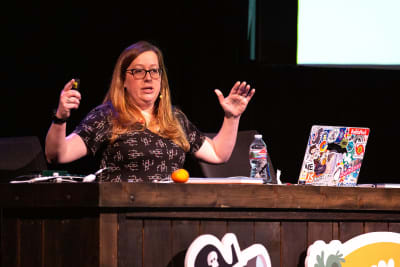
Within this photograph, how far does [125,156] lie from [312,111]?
178 centimetres

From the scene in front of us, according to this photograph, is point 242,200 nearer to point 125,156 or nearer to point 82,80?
point 125,156

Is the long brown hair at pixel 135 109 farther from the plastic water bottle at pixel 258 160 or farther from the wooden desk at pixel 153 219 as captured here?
the wooden desk at pixel 153 219

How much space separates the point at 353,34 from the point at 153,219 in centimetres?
238

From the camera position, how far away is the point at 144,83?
2.59 metres

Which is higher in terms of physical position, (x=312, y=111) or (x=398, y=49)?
(x=398, y=49)

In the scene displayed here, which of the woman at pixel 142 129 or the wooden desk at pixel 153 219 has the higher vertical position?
the woman at pixel 142 129

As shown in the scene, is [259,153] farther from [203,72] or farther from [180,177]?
[203,72]

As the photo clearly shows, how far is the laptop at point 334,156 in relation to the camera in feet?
6.98

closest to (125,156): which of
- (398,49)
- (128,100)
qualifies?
(128,100)

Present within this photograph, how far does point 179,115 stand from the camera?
2.80 m

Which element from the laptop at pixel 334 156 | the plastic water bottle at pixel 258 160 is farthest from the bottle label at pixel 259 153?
the laptop at pixel 334 156

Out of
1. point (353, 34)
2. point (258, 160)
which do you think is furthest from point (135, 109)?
point (353, 34)

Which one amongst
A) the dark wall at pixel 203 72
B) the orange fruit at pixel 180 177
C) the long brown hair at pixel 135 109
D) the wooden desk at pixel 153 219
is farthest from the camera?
the dark wall at pixel 203 72

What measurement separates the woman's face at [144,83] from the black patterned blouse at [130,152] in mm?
146
